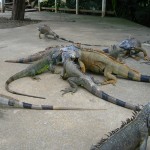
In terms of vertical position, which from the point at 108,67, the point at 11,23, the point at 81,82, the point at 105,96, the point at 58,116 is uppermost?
the point at 11,23

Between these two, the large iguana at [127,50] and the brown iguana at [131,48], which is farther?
the brown iguana at [131,48]

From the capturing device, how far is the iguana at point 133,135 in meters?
3.10

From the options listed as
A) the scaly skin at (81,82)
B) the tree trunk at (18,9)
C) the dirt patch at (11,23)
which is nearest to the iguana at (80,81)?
the scaly skin at (81,82)

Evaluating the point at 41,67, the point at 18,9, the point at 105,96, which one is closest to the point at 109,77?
the point at 105,96

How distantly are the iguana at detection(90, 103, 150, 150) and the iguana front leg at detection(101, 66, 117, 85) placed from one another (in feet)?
7.89

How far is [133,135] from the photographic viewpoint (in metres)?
3.14

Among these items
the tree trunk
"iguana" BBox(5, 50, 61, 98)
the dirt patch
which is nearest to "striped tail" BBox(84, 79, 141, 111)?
"iguana" BBox(5, 50, 61, 98)

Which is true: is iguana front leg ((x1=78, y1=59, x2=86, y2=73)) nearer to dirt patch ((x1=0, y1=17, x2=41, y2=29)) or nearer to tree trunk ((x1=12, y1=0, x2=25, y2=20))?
dirt patch ((x1=0, y1=17, x2=41, y2=29))

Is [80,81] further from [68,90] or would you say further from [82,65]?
[82,65]

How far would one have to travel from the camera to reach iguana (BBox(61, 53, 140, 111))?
4.78 metres

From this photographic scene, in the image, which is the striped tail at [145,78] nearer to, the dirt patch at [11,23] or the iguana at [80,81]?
the iguana at [80,81]

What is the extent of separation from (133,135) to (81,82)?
2.25 metres

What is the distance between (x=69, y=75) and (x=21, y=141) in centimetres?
194

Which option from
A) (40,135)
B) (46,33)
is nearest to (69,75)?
(40,135)
